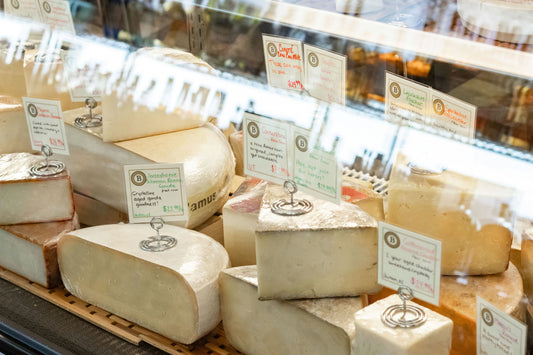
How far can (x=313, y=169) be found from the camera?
53.4 inches

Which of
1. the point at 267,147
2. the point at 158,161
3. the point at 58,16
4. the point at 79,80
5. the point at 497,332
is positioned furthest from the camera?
→ the point at 58,16

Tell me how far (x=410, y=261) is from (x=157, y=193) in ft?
2.08

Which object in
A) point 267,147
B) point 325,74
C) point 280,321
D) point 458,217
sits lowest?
point 280,321

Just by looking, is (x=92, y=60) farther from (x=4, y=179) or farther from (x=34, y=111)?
(x=4, y=179)

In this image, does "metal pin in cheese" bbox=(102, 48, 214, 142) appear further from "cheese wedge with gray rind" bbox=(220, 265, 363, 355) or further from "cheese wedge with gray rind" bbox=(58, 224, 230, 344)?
"cheese wedge with gray rind" bbox=(220, 265, 363, 355)

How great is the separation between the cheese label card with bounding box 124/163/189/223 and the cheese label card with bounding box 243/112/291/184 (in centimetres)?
19

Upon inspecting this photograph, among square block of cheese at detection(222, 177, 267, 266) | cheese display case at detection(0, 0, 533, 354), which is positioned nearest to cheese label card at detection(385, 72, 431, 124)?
cheese display case at detection(0, 0, 533, 354)

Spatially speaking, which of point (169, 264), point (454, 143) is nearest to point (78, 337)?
point (169, 264)

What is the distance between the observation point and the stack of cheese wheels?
65.8 inches

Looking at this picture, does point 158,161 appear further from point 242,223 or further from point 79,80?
point 79,80

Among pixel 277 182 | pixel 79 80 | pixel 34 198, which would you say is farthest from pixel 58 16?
pixel 277 182

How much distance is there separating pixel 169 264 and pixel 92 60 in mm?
786

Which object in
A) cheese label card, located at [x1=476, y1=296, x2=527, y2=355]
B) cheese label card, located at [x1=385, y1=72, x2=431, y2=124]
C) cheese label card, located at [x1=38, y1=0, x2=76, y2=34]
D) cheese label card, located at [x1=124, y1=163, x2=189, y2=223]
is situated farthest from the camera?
cheese label card, located at [x1=38, y1=0, x2=76, y2=34]

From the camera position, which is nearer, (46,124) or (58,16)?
(46,124)
